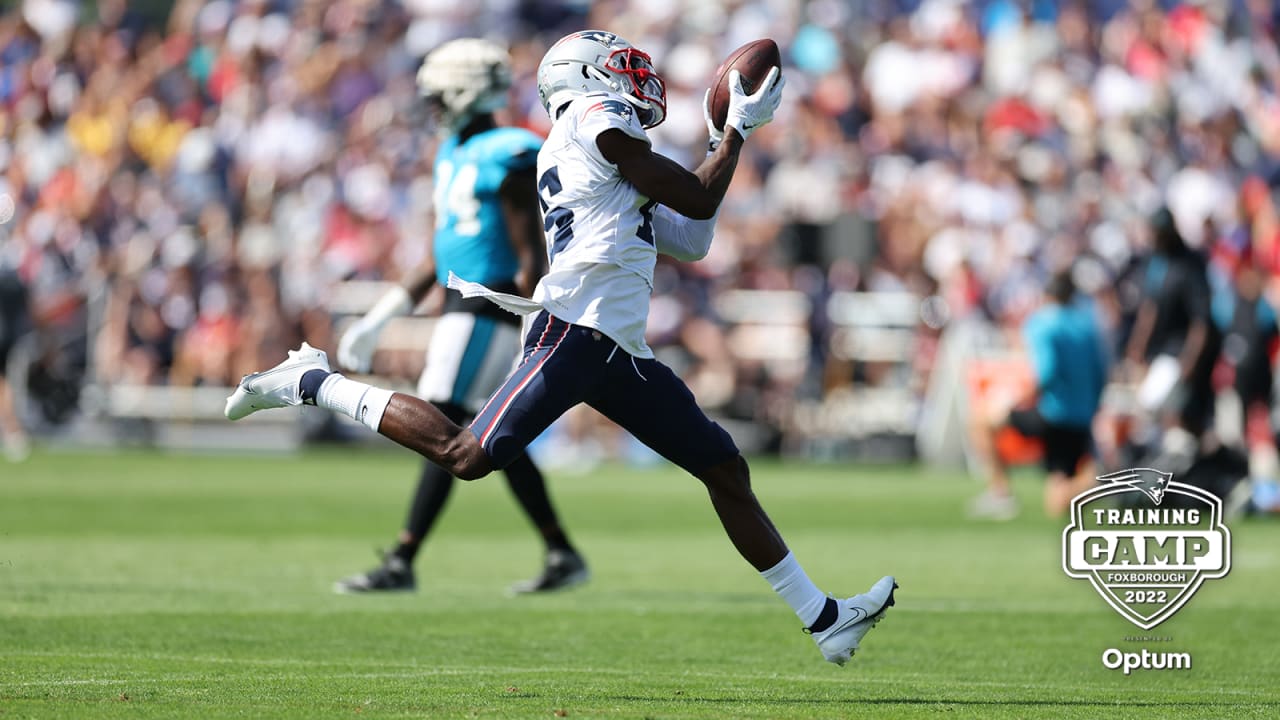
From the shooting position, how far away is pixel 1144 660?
24.7 ft

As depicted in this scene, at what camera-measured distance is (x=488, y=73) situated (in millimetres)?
9516

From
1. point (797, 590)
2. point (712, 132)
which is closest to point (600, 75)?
point (712, 132)

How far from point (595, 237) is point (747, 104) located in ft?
2.39

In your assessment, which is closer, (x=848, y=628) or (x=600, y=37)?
(x=848, y=628)

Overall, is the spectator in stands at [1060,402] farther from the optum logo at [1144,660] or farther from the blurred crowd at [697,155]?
the optum logo at [1144,660]

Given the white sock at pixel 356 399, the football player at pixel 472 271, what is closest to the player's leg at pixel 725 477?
the white sock at pixel 356 399

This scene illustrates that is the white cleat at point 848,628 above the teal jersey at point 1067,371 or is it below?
below

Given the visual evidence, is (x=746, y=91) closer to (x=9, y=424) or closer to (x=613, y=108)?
(x=613, y=108)

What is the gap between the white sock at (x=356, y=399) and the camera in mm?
6918

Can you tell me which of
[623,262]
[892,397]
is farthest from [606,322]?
[892,397]

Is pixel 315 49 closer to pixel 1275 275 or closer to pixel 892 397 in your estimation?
pixel 892 397

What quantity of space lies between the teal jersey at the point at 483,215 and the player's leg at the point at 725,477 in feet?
8.80

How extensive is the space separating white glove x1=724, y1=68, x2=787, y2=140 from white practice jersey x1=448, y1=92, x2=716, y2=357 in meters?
0.34

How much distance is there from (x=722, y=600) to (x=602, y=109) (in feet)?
11.9
